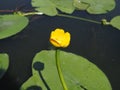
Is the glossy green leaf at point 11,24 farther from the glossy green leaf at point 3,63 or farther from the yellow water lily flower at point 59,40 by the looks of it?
the yellow water lily flower at point 59,40

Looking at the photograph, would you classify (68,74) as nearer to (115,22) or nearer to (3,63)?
(3,63)

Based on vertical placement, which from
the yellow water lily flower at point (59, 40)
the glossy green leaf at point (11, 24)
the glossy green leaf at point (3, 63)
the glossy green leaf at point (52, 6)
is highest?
the yellow water lily flower at point (59, 40)

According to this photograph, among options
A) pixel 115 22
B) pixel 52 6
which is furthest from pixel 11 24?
pixel 115 22

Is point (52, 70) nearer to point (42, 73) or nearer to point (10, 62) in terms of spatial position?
point (42, 73)

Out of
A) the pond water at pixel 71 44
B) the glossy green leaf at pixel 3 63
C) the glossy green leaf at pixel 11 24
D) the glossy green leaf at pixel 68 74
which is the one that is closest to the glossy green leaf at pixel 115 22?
the pond water at pixel 71 44

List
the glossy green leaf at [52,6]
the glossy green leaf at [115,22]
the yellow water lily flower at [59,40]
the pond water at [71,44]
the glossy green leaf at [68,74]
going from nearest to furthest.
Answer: the yellow water lily flower at [59,40] → the glossy green leaf at [68,74] → the pond water at [71,44] → the glossy green leaf at [115,22] → the glossy green leaf at [52,6]

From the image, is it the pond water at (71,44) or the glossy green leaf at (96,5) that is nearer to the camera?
the pond water at (71,44)

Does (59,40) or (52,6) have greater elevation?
(59,40)
